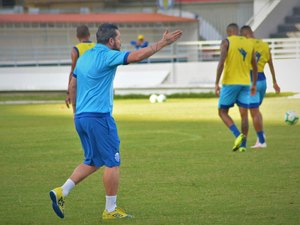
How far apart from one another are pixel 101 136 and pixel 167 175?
3.34 m

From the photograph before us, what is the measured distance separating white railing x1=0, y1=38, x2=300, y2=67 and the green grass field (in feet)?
43.0

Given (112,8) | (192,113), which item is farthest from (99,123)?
(112,8)

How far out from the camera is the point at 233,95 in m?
16.6

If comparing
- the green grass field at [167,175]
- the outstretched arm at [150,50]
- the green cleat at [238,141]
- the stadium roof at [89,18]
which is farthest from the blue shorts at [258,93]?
the stadium roof at [89,18]

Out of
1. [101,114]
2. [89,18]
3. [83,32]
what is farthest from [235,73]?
[89,18]

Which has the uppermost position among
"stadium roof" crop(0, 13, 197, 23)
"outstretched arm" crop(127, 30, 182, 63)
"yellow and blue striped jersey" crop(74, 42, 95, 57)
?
"outstretched arm" crop(127, 30, 182, 63)

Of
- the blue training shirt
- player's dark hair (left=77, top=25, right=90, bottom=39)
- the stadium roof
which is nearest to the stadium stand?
the stadium roof

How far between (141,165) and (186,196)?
3185 millimetres

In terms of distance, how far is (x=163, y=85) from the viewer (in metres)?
35.6

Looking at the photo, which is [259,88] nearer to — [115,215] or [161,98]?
[115,215]

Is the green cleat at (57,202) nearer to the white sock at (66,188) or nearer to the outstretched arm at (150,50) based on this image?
the white sock at (66,188)

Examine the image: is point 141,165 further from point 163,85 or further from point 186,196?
point 163,85

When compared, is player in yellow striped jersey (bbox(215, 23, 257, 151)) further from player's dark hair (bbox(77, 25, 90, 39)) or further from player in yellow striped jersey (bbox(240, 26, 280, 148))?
player's dark hair (bbox(77, 25, 90, 39))

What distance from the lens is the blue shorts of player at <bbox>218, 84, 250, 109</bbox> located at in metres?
16.6
